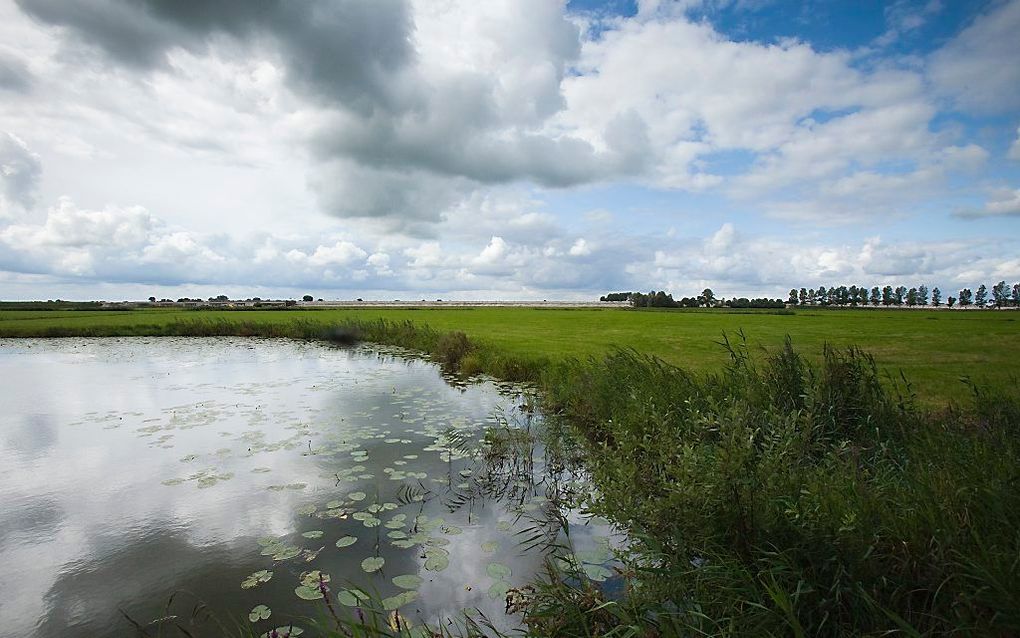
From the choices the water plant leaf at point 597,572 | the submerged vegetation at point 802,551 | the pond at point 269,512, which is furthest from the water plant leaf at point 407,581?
the water plant leaf at point 597,572

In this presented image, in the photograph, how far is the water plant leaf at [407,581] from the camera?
4839mm

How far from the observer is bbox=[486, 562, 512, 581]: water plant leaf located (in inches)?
201

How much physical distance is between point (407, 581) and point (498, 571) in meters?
0.96

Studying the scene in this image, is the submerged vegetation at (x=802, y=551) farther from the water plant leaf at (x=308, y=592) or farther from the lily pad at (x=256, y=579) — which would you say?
the lily pad at (x=256, y=579)

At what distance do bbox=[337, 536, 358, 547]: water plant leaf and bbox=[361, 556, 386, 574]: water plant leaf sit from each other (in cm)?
44

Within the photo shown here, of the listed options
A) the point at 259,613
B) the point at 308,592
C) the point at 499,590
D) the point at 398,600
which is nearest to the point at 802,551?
the point at 499,590

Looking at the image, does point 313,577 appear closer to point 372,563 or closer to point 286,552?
point 372,563

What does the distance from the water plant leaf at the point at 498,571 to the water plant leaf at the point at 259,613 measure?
213 centimetres

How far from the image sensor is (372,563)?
522 centimetres

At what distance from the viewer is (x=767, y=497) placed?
13.2 feet

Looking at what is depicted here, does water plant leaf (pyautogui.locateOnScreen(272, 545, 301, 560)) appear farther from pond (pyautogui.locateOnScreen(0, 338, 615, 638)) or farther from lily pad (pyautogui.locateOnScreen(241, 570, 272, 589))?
lily pad (pyautogui.locateOnScreen(241, 570, 272, 589))

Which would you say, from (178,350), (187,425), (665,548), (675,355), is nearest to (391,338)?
(178,350)

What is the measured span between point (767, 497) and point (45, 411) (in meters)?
16.6

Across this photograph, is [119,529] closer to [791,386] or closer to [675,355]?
[791,386]
